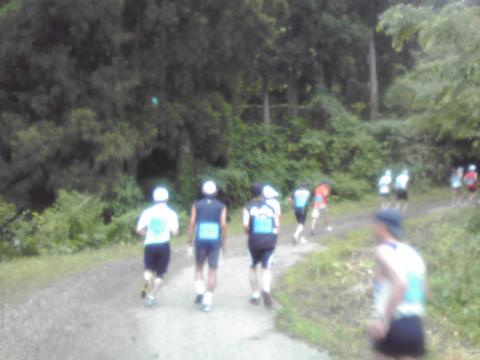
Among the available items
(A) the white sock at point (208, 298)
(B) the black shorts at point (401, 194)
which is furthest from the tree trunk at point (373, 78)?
(A) the white sock at point (208, 298)

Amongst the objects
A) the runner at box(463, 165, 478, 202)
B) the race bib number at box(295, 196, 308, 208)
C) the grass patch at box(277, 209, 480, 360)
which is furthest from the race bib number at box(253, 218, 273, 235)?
the runner at box(463, 165, 478, 202)

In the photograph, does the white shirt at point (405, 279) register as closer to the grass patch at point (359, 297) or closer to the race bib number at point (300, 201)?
the grass patch at point (359, 297)

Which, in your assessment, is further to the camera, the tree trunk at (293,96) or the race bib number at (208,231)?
the tree trunk at (293,96)

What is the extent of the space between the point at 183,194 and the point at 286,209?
→ 4.36 m

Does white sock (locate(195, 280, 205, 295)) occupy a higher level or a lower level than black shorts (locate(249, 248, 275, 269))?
lower

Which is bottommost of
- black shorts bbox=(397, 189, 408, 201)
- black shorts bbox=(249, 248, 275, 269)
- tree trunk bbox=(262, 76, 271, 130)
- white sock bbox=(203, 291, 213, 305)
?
white sock bbox=(203, 291, 213, 305)

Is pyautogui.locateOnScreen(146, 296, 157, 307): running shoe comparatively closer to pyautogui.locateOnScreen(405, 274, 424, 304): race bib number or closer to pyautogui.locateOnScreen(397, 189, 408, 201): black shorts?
pyautogui.locateOnScreen(405, 274, 424, 304): race bib number

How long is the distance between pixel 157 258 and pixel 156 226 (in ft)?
1.52

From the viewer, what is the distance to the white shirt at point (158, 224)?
10.4 meters

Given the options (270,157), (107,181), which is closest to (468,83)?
(107,181)

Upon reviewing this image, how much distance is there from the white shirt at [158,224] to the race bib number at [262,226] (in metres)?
1.18

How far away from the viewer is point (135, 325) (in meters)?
9.57

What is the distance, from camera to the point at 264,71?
38062 mm

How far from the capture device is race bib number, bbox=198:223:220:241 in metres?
10.4
